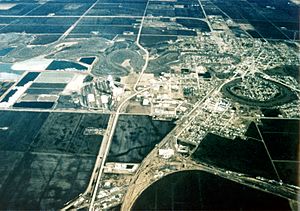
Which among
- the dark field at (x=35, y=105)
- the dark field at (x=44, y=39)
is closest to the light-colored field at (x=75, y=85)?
the dark field at (x=35, y=105)

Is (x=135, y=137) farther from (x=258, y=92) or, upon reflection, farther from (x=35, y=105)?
(x=258, y=92)

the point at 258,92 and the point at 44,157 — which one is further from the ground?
the point at 258,92

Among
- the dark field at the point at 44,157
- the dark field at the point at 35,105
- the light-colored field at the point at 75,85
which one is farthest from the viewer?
the light-colored field at the point at 75,85

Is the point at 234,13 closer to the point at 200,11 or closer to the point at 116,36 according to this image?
the point at 200,11

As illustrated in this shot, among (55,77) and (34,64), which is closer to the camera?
(55,77)

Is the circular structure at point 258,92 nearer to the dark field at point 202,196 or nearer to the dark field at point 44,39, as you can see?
the dark field at point 202,196

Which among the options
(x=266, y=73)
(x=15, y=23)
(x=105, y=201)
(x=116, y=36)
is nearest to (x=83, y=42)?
(x=116, y=36)

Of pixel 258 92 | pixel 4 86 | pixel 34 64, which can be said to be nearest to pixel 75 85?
pixel 4 86
